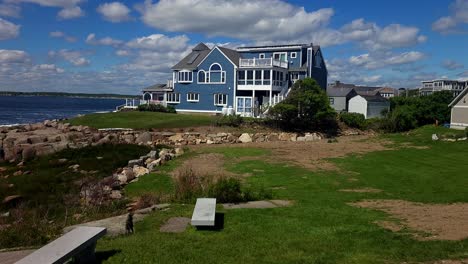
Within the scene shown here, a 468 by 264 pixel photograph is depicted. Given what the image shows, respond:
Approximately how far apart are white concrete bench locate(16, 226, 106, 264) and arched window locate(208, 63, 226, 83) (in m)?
42.7

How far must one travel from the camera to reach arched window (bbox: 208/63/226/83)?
162 ft

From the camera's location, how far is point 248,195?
1245 centimetres

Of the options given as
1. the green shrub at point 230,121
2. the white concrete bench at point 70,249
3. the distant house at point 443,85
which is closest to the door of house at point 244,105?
the green shrub at point 230,121

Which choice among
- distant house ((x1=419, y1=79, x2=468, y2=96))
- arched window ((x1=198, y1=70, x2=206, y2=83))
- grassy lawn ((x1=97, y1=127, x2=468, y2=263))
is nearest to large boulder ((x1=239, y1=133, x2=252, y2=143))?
grassy lawn ((x1=97, y1=127, x2=468, y2=263))

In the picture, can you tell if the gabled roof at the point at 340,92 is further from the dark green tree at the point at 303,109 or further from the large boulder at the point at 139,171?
the large boulder at the point at 139,171

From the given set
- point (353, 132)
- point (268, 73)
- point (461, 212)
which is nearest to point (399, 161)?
point (461, 212)

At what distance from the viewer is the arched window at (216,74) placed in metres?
49.4

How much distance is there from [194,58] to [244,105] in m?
10.9

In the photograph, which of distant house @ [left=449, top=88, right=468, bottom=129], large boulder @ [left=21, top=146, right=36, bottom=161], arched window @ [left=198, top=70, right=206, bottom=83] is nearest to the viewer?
large boulder @ [left=21, top=146, right=36, bottom=161]

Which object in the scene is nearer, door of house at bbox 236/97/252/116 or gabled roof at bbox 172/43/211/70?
door of house at bbox 236/97/252/116

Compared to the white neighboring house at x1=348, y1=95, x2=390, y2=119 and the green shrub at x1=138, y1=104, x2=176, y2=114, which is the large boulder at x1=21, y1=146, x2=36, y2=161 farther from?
the white neighboring house at x1=348, y1=95, x2=390, y2=119

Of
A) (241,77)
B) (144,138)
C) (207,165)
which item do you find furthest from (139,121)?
(207,165)

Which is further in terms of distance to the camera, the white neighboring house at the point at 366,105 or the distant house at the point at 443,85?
the distant house at the point at 443,85

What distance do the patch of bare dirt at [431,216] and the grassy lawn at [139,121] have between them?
27.4m
